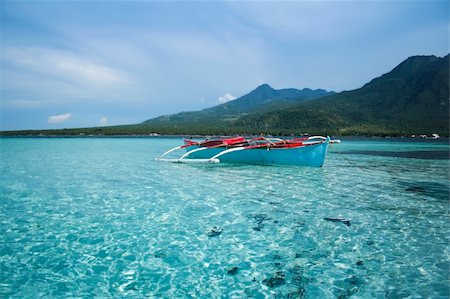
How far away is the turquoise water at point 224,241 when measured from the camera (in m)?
5.18

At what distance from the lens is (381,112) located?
103938 millimetres

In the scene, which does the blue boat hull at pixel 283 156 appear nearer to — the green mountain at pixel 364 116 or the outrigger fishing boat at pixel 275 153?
the outrigger fishing boat at pixel 275 153

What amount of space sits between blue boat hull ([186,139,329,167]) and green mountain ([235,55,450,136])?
6411cm

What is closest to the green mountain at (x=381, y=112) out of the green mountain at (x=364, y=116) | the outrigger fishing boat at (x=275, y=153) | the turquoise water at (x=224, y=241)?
the green mountain at (x=364, y=116)

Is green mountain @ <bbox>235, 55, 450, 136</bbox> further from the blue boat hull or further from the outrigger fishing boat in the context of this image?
the blue boat hull

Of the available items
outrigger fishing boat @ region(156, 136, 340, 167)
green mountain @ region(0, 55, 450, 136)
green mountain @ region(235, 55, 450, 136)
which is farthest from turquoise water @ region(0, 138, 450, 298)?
green mountain @ region(235, 55, 450, 136)

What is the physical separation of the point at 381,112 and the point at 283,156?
100.0m

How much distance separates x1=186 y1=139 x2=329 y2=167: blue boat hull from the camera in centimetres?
1889

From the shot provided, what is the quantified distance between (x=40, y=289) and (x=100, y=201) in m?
5.91

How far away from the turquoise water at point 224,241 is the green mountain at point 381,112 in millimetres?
73663

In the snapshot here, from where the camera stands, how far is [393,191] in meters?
12.6

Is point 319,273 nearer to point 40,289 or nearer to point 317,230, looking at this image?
point 317,230

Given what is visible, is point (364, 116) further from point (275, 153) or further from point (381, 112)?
point (275, 153)

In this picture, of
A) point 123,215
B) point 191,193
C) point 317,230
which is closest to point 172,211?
point 123,215
